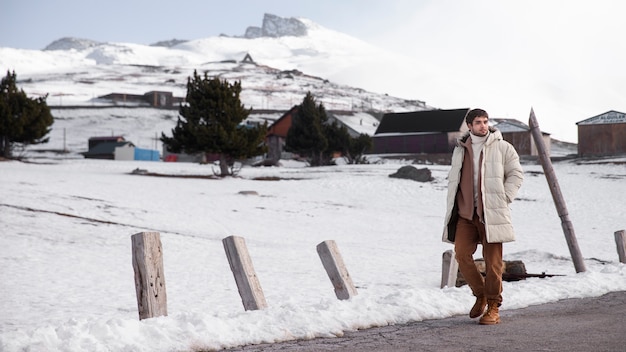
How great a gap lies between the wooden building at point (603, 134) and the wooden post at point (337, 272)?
170 ft

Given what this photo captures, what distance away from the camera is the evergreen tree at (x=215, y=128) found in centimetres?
3900

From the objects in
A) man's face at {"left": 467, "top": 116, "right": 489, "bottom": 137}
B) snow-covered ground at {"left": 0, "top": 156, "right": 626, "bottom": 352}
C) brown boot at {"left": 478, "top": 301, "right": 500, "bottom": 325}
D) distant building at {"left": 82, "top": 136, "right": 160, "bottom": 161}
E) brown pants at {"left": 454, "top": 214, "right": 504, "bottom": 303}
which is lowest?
snow-covered ground at {"left": 0, "top": 156, "right": 626, "bottom": 352}

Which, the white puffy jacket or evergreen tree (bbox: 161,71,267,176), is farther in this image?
evergreen tree (bbox: 161,71,267,176)

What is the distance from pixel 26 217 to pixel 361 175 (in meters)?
23.4

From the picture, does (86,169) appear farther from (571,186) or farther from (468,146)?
(468,146)

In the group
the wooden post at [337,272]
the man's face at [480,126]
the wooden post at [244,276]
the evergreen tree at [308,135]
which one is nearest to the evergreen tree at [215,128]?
the evergreen tree at [308,135]

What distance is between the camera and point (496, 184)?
7.00 m

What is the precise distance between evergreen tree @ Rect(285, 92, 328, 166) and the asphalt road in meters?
46.1

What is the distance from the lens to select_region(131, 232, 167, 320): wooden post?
6.73 m

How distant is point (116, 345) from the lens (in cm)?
563

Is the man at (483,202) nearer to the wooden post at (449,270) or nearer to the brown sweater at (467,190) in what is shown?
the brown sweater at (467,190)

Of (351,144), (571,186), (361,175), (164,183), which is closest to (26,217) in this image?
(164,183)

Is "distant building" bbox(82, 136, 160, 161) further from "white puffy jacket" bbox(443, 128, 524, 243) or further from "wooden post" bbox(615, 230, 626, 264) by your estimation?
"white puffy jacket" bbox(443, 128, 524, 243)

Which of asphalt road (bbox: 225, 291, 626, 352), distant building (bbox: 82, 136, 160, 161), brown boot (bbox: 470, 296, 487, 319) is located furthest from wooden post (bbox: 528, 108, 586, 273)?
distant building (bbox: 82, 136, 160, 161)
